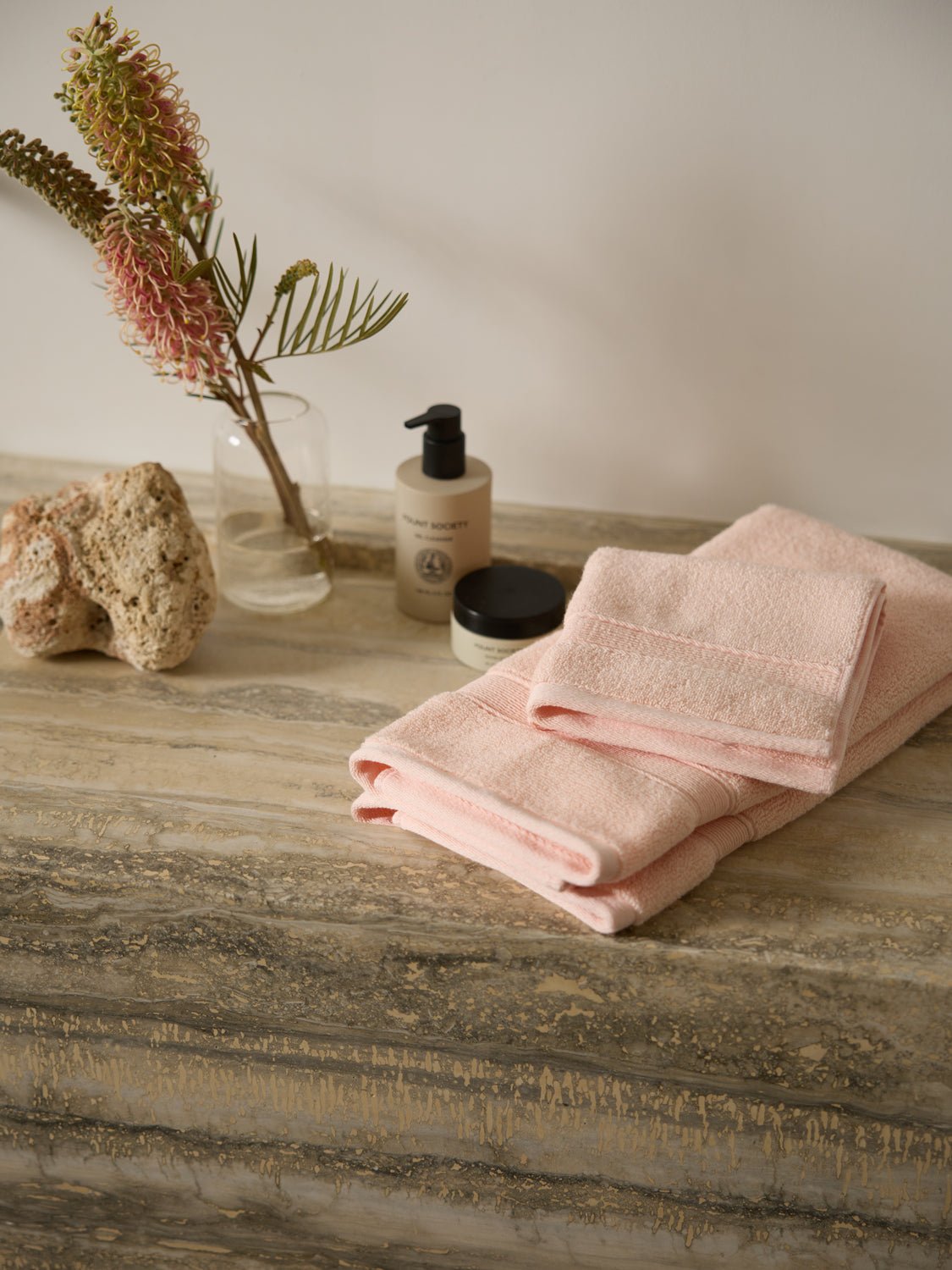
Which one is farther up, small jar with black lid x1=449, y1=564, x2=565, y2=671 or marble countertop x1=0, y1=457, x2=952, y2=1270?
small jar with black lid x1=449, y1=564, x2=565, y2=671

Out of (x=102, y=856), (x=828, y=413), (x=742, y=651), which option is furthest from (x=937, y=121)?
(x=102, y=856)

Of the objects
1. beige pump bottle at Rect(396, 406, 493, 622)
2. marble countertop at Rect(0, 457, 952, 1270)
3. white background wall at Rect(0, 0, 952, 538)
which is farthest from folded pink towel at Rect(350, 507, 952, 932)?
white background wall at Rect(0, 0, 952, 538)

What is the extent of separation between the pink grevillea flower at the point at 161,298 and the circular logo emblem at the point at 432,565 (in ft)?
0.84

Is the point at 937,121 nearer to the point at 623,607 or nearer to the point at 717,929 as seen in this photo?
the point at 623,607

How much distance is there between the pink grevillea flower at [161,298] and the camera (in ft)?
3.20

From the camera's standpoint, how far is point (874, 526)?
4.18ft

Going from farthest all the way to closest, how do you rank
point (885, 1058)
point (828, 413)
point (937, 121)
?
point (828, 413), point (937, 121), point (885, 1058)

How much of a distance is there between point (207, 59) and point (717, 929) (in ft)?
2.90

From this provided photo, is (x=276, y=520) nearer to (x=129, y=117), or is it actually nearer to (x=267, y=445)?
(x=267, y=445)

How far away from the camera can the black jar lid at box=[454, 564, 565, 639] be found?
1.07 meters

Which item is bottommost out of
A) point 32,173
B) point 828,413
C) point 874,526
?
point 874,526

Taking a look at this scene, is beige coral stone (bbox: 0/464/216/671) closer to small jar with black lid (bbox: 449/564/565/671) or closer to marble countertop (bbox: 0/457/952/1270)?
marble countertop (bbox: 0/457/952/1270)

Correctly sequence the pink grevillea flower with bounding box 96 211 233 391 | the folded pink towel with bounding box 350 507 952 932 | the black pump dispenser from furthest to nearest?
the black pump dispenser, the pink grevillea flower with bounding box 96 211 233 391, the folded pink towel with bounding box 350 507 952 932

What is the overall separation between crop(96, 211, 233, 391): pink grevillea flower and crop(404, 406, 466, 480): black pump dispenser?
19cm
